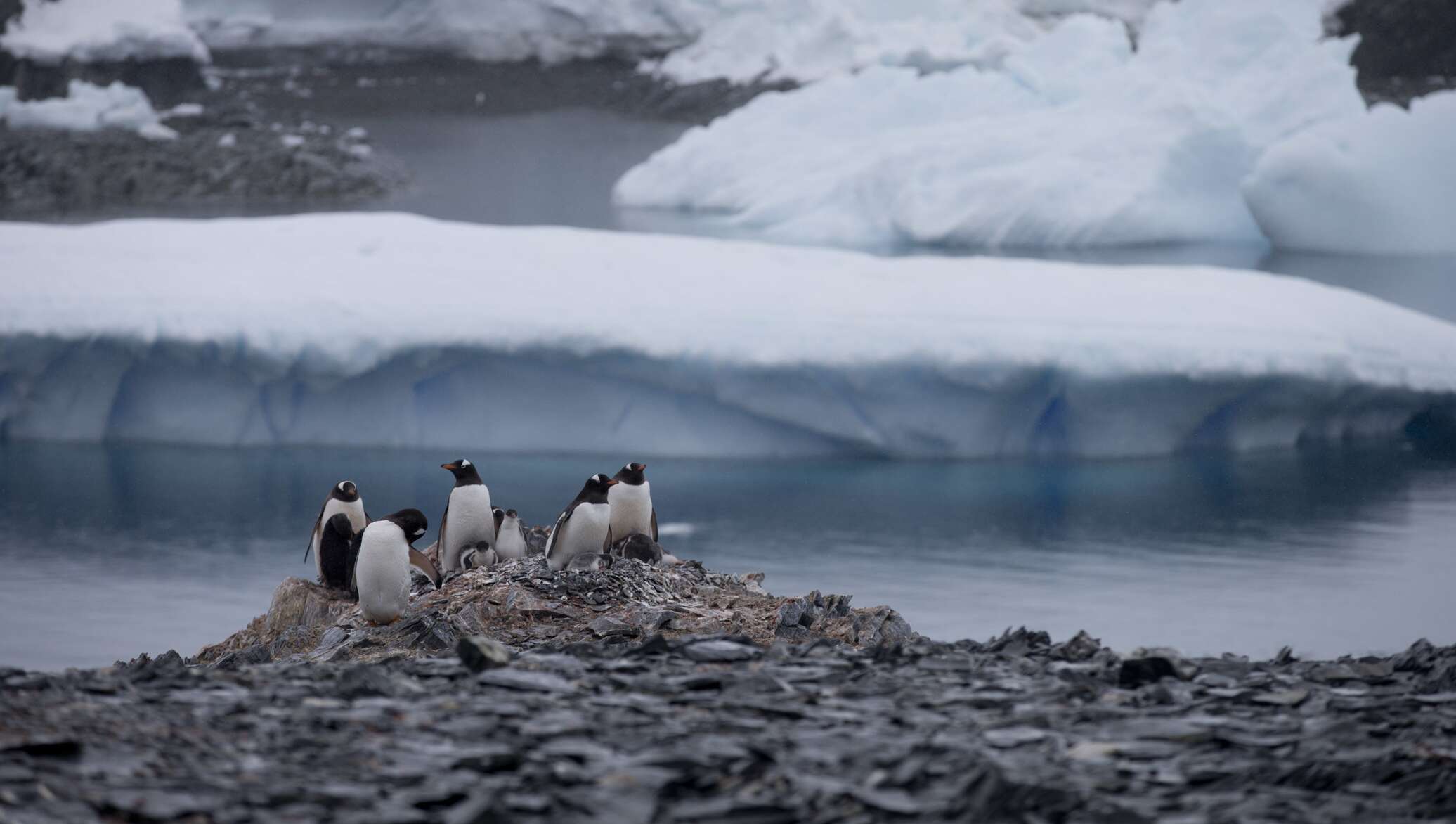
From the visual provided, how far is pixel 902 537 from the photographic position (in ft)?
25.4

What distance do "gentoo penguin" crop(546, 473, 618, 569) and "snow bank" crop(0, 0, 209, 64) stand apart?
22352mm

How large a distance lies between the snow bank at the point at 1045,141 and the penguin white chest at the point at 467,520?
11.0 metres

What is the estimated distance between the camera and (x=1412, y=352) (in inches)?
347

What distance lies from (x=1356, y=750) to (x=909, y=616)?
3829mm

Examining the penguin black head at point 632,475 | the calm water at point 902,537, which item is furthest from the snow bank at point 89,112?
the penguin black head at point 632,475

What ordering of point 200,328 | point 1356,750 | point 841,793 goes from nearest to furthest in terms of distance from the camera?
1. point 841,793
2. point 1356,750
3. point 200,328

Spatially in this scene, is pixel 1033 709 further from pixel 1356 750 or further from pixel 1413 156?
pixel 1413 156

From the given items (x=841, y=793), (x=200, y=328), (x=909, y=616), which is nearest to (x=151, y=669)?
(x=841, y=793)

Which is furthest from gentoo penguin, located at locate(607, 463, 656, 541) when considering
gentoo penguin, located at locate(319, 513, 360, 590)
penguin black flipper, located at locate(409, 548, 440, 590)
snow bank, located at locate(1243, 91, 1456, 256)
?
snow bank, located at locate(1243, 91, 1456, 256)

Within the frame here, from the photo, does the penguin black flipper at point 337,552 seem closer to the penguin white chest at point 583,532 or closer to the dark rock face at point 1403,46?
the penguin white chest at point 583,532

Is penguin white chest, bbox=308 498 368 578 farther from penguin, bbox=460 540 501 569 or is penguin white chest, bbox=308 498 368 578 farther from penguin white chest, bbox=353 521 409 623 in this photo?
penguin white chest, bbox=353 521 409 623

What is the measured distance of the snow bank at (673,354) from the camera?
27.3 feet

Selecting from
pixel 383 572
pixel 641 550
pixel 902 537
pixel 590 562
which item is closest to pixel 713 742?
pixel 383 572

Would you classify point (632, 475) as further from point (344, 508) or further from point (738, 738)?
point (738, 738)
